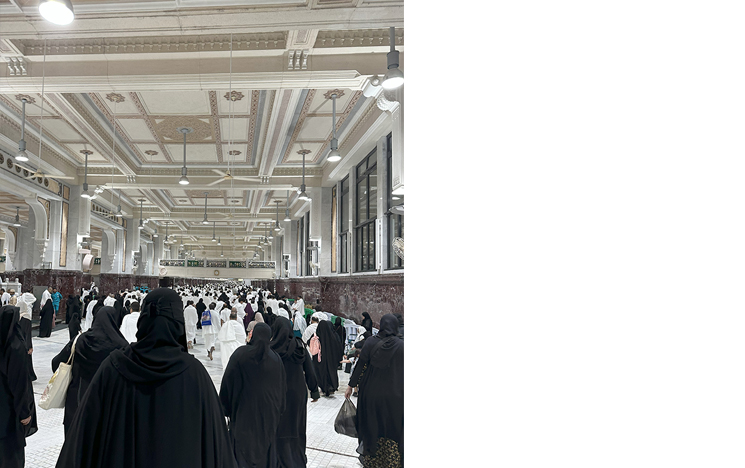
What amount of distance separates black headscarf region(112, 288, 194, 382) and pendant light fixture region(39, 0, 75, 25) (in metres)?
2.90

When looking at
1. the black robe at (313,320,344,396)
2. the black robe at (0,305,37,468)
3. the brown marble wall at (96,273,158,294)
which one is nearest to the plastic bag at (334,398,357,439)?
the black robe at (0,305,37,468)

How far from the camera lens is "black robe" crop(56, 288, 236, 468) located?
1.95 meters

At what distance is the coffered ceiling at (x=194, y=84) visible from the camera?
221 inches

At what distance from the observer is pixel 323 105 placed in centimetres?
969

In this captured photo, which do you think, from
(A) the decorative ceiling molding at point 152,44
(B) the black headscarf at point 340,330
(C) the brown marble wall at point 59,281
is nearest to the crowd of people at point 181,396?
(B) the black headscarf at point 340,330

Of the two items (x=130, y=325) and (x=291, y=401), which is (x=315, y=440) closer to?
(x=291, y=401)

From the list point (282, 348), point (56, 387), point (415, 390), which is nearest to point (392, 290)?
point (282, 348)

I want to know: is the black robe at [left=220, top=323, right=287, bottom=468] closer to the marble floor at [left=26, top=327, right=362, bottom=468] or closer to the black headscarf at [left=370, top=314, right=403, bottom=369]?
the black headscarf at [left=370, top=314, right=403, bottom=369]

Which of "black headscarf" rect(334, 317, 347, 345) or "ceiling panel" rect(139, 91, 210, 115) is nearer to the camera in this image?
"black headscarf" rect(334, 317, 347, 345)

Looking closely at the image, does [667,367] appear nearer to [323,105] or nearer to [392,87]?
[392,87]

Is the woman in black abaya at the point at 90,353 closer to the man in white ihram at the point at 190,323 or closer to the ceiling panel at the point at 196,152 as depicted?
the man in white ihram at the point at 190,323

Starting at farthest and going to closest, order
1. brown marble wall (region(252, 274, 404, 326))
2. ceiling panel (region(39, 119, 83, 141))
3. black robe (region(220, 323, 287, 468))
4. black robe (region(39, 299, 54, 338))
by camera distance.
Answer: black robe (region(39, 299, 54, 338)), ceiling panel (region(39, 119, 83, 141)), brown marble wall (region(252, 274, 404, 326)), black robe (region(220, 323, 287, 468))

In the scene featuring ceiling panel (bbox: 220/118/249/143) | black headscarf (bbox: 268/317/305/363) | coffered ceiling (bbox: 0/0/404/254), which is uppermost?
ceiling panel (bbox: 220/118/249/143)

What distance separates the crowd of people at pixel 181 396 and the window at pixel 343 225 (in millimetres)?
7430
